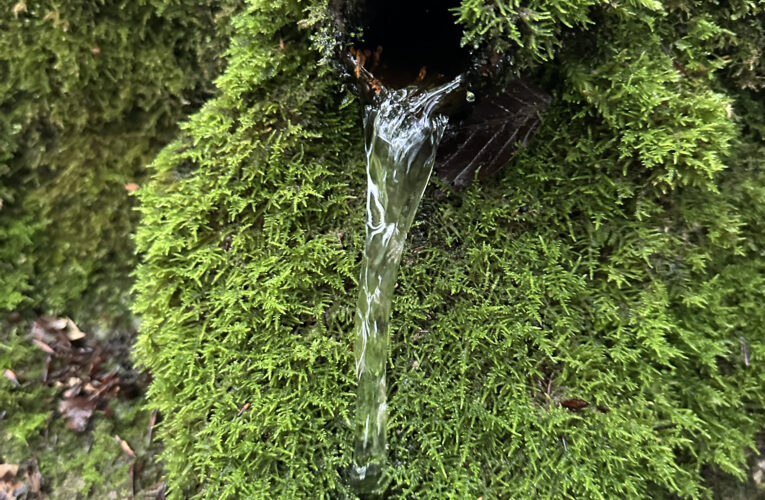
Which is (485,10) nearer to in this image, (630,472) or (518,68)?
(518,68)

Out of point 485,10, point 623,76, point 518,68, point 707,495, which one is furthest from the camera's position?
point 707,495

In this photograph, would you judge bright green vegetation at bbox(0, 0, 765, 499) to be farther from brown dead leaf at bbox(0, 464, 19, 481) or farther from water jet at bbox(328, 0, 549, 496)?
brown dead leaf at bbox(0, 464, 19, 481)

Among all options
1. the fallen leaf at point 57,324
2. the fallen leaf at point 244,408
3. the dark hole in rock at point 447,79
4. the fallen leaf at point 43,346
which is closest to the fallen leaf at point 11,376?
the fallen leaf at point 43,346

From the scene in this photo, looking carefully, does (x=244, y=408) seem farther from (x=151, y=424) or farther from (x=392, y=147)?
(x=392, y=147)

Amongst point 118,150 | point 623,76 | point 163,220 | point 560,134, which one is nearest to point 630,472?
point 560,134

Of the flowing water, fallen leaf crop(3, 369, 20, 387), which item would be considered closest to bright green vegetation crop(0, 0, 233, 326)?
fallen leaf crop(3, 369, 20, 387)

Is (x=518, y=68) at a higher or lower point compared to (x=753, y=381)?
higher

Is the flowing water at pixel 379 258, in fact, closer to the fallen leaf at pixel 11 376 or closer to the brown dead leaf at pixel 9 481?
the brown dead leaf at pixel 9 481
